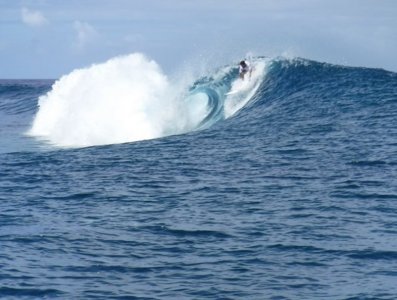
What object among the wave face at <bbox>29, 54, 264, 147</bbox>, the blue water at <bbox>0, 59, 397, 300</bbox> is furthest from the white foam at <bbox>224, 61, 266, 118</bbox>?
the blue water at <bbox>0, 59, 397, 300</bbox>

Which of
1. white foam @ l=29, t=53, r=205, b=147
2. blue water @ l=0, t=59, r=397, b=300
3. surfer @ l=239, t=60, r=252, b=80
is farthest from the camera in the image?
surfer @ l=239, t=60, r=252, b=80

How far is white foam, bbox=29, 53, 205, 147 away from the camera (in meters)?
27.9

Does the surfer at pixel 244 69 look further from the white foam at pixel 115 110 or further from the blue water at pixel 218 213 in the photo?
the blue water at pixel 218 213

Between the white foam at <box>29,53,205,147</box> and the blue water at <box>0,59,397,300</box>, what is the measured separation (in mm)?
4509

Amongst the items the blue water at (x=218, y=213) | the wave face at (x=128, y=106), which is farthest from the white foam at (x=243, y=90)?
the blue water at (x=218, y=213)

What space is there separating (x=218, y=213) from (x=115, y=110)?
672 inches

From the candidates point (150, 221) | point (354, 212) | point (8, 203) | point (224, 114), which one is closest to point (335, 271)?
point (354, 212)

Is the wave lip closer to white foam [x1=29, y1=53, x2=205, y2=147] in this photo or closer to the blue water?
white foam [x1=29, y1=53, x2=205, y2=147]

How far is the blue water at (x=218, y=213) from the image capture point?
Result: 392 inches

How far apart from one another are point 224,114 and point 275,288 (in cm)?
1977

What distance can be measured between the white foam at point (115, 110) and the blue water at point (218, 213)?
4509 millimetres

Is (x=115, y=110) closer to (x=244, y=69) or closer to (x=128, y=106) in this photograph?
(x=128, y=106)

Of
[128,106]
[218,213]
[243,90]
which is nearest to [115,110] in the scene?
[128,106]

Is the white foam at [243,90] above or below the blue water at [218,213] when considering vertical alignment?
above
